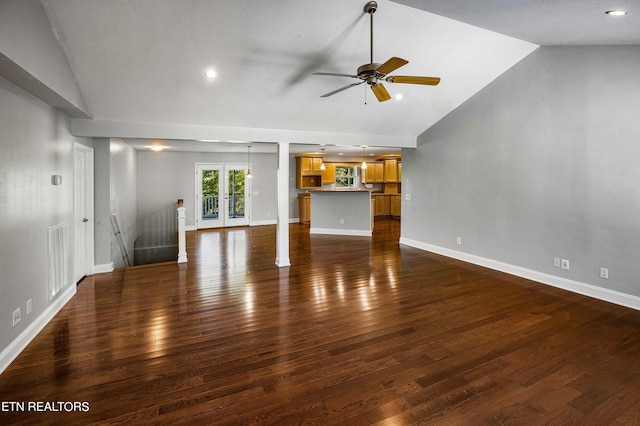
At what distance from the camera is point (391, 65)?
9.25ft

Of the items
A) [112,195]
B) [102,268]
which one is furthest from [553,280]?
[112,195]

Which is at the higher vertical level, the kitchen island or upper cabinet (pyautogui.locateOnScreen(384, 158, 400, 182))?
upper cabinet (pyautogui.locateOnScreen(384, 158, 400, 182))

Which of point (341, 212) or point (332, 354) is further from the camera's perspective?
point (341, 212)

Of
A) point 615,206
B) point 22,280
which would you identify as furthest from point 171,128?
point 615,206

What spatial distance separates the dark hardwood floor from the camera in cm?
204

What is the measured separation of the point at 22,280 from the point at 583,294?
20.1ft

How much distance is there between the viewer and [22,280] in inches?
115

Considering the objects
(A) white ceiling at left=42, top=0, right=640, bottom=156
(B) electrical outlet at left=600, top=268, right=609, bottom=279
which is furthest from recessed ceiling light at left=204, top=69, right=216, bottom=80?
(B) electrical outlet at left=600, top=268, right=609, bottom=279

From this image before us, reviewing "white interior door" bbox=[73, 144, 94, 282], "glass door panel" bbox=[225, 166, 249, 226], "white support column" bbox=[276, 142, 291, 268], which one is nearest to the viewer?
"white interior door" bbox=[73, 144, 94, 282]

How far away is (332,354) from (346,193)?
19.7ft

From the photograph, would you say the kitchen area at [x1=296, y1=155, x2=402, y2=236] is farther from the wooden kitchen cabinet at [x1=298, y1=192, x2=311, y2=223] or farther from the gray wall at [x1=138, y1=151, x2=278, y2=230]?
the gray wall at [x1=138, y1=151, x2=278, y2=230]

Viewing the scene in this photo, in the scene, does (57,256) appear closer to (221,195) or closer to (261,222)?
(221,195)

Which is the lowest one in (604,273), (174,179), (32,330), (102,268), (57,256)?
(32,330)

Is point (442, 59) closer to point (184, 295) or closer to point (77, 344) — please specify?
point (184, 295)
